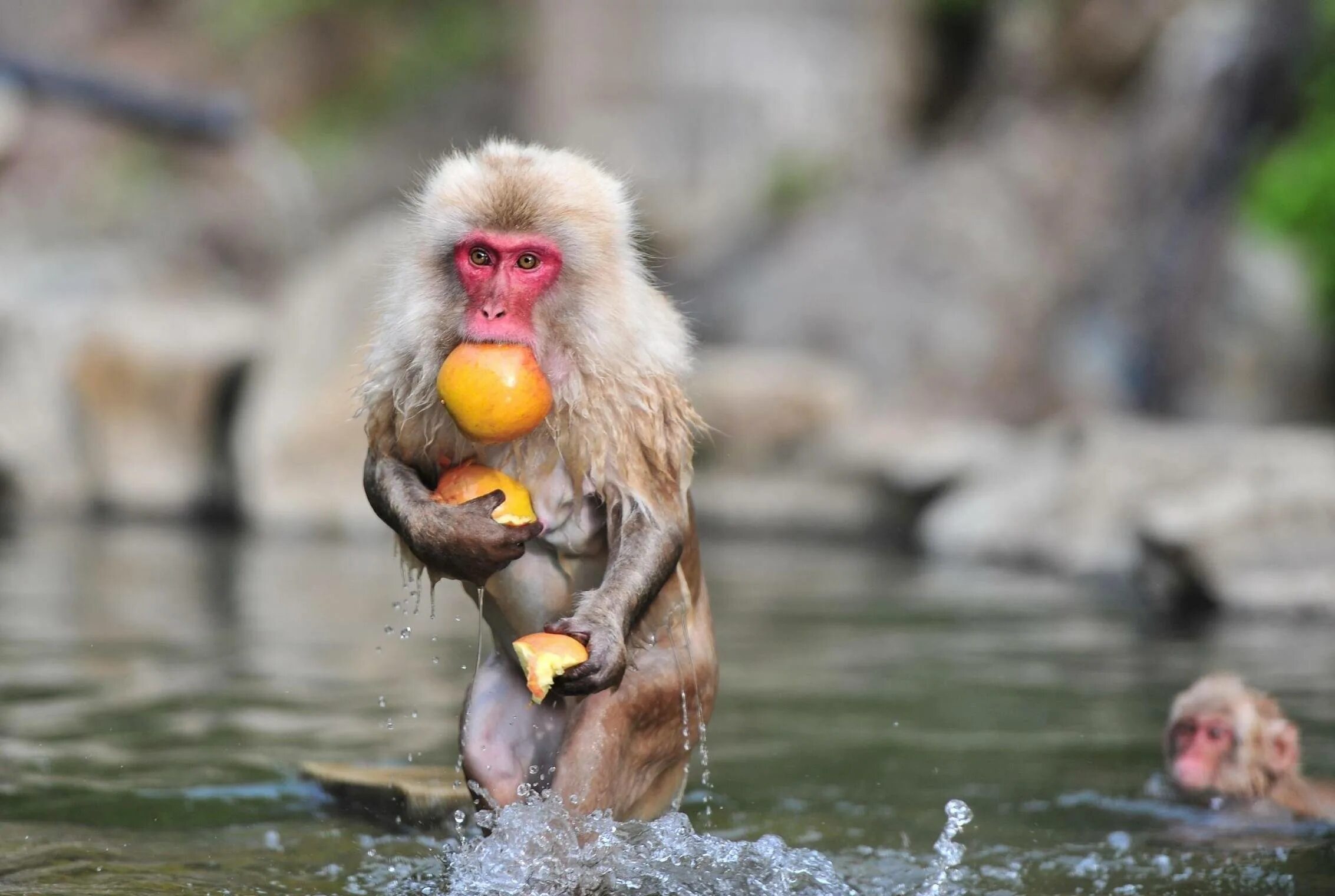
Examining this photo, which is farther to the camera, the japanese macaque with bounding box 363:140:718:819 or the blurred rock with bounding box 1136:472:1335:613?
the blurred rock with bounding box 1136:472:1335:613

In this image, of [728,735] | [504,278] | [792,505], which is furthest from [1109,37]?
[504,278]

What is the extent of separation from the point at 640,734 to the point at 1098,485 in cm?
577

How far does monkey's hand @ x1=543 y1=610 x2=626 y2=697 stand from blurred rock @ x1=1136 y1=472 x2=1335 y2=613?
435 centimetres

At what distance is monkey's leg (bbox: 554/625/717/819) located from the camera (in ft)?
9.89

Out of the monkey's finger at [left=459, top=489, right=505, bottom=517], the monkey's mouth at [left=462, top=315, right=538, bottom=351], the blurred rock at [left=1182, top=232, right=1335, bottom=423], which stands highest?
the blurred rock at [left=1182, top=232, right=1335, bottom=423]

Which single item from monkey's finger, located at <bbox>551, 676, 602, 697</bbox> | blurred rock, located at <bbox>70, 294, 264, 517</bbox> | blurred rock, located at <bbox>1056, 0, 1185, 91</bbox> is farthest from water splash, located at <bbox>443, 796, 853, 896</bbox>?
blurred rock, located at <bbox>1056, 0, 1185, 91</bbox>

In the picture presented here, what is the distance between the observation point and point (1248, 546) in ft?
22.2

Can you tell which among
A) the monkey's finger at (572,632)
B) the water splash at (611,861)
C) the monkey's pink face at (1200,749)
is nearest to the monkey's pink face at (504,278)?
the monkey's finger at (572,632)

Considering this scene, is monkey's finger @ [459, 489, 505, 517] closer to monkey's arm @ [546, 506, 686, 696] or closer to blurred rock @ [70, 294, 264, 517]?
monkey's arm @ [546, 506, 686, 696]

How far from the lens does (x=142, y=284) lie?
12.7 meters

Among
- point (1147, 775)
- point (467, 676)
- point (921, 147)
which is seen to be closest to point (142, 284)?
point (921, 147)

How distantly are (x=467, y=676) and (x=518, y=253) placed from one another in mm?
2883

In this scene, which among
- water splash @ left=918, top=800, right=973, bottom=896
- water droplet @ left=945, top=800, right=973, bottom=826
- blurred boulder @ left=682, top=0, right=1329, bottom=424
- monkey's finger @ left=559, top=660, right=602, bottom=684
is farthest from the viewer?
blurred boulder @ left=682, top=0, right=1329, bottom=424

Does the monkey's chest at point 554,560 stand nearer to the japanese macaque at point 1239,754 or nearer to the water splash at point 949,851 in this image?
the water splash at point 949,851
